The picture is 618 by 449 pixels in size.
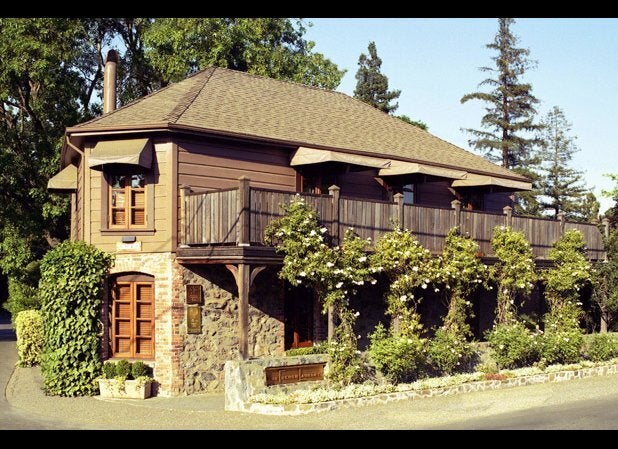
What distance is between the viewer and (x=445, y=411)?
16.4 metres

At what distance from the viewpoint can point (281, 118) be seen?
24.3 metres

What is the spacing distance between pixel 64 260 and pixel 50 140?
48.7ft

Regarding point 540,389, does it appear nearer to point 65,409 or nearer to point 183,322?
point 183,322

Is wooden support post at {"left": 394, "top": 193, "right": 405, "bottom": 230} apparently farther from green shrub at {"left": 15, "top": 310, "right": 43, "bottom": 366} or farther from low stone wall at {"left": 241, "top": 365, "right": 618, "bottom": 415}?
green shrub at {"left": 15, "top": 310, "right": 43, "bottom": 366}

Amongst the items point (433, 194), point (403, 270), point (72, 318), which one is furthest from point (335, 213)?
point (433, 194)

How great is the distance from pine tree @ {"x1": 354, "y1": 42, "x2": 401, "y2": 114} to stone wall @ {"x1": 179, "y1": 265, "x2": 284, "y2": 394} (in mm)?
39538

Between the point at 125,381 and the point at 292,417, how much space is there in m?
5.43

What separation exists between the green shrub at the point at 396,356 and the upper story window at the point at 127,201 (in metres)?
6.55

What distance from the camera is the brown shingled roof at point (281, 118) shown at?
21298 mm

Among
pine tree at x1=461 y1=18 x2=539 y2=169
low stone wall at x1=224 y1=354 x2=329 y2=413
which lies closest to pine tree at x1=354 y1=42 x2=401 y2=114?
pine tree at x1=461 y1=18 x2=539 y2=169

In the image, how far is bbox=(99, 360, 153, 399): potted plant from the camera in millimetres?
19406

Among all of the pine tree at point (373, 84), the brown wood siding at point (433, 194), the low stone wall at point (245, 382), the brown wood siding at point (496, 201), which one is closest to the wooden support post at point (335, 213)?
the low stone wall at point (245, 382)

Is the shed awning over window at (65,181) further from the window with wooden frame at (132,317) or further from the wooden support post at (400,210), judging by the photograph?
the wooden support post at (400,210)
